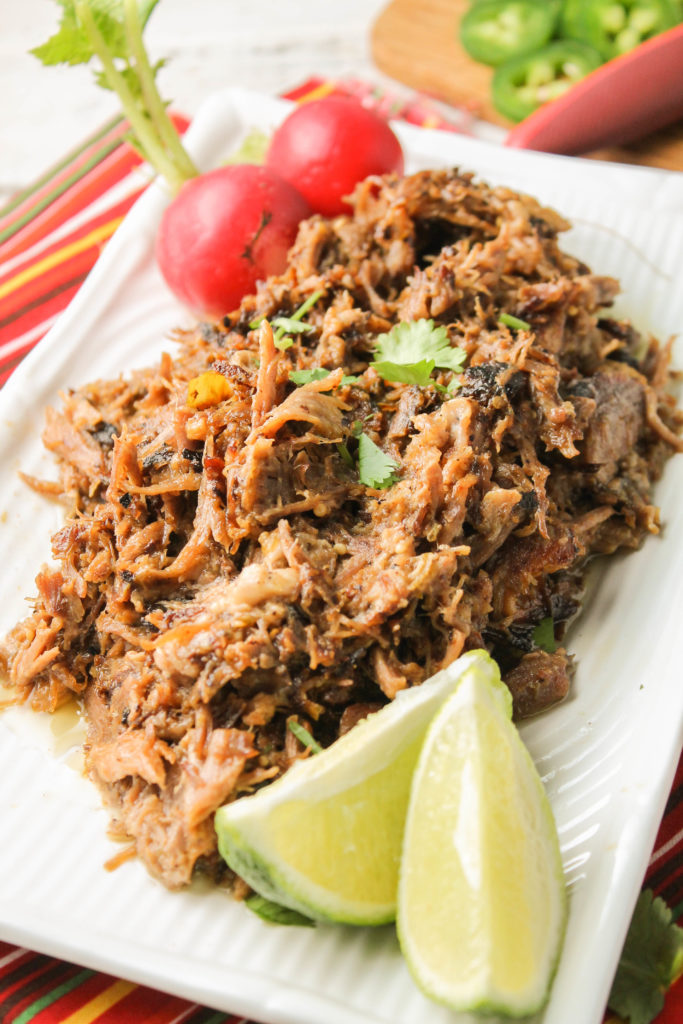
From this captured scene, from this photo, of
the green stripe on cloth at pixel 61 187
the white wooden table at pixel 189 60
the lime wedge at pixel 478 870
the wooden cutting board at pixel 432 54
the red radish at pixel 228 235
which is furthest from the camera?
the white wooden table at pixel 189 60

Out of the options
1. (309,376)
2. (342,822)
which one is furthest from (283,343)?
(342,822)

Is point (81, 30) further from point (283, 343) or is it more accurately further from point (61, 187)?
point (283, 343)

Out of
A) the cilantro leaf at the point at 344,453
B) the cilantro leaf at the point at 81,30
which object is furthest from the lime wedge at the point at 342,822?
the cilantro leaf at the point at 81,30

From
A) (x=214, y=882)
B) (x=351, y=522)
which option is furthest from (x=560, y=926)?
(x=351, y=522)

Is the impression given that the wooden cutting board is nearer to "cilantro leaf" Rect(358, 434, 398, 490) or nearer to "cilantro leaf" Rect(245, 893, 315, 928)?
"cilantro leaf" Rect(358, 434, 398, 490)

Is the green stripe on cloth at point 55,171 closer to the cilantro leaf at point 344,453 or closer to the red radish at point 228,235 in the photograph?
the red radish at point 228,235

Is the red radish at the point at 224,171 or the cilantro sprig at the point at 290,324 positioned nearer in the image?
the cilantro sprig at the point at 290,324

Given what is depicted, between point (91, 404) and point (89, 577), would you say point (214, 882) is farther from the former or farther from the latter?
point (91, 404)

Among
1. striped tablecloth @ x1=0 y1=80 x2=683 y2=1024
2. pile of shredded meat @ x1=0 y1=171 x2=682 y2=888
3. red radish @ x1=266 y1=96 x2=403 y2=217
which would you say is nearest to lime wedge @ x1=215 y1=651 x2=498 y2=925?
pile of shredded meat @ x1=0 y1=171 x2=682 y2=888
